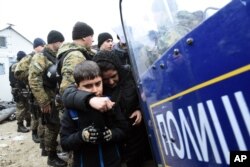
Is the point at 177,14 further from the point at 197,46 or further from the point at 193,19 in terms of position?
the point at 197,46

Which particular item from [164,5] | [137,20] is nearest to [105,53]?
[137,20]

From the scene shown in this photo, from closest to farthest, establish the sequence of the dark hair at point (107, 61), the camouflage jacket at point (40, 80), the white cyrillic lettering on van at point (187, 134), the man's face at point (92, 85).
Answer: the white cyrillic lettering on van at point (187, 134) → the man's face at point (92, 85) → the dark hair at point (107, 61) → the camouflage jacket at point (40, 80)

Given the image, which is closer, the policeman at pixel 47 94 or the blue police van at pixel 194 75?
the blue police van at pixel 194 75

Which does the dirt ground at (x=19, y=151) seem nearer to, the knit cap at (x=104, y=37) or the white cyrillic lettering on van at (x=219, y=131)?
the knit cap at (x=104, y=37)

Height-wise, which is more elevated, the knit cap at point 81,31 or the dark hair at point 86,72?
the knit cap at point 81,31

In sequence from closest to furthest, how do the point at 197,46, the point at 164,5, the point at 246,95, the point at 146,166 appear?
the point at 246,95 < the point at 197,46 < the point at 164,5 < the point at 146,166

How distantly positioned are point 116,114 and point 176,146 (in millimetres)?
498

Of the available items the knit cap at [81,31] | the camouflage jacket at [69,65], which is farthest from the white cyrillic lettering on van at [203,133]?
the knit cap at [81,31]

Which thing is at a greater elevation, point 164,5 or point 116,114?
point 164,5

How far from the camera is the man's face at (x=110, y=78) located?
2.52 metres

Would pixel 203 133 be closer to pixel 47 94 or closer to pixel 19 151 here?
pixel 47 94

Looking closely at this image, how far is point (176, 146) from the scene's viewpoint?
1.98 meters

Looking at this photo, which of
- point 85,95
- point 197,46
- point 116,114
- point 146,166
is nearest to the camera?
point 197,46

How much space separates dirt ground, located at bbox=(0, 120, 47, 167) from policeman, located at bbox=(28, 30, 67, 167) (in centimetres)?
51
